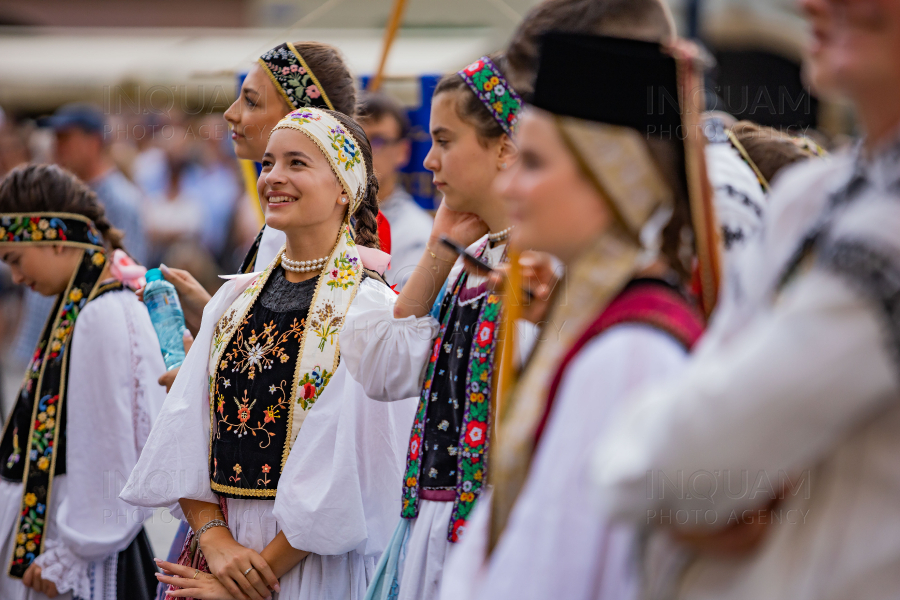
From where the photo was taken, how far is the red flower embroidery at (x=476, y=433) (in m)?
2.13

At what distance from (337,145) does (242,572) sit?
1167 mm

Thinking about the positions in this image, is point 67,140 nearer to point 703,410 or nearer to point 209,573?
point 209,573

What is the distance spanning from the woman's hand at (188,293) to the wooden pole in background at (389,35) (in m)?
2.51

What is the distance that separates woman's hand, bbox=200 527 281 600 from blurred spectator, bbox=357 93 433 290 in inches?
104


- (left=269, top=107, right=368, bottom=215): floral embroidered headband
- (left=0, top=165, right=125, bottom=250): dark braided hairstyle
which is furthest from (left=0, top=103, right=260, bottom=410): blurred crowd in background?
(left=269, top=107, right=368, bottom=215): floral embroidered headband

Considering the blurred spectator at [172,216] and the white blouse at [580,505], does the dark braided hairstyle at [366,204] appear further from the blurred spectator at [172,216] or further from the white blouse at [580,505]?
the blurred spectator at [172,216]

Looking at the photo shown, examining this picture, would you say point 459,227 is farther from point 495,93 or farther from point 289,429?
point 289,429

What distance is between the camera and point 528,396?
54.6 inches

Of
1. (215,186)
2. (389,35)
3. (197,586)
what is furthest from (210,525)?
(215,186)

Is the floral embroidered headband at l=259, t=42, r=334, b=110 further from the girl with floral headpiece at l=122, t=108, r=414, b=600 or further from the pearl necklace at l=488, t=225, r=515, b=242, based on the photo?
the pearl necklace at l=488, t=225, r=515, b=242

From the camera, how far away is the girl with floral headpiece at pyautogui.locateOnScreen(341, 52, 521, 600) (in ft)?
7.06

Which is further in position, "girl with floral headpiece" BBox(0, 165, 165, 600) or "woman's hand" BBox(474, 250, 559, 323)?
"girl with floral headpiece" BBox(0, 165, 165, 600)

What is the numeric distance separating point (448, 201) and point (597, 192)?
104 centimetres

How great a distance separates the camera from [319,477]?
239cm
